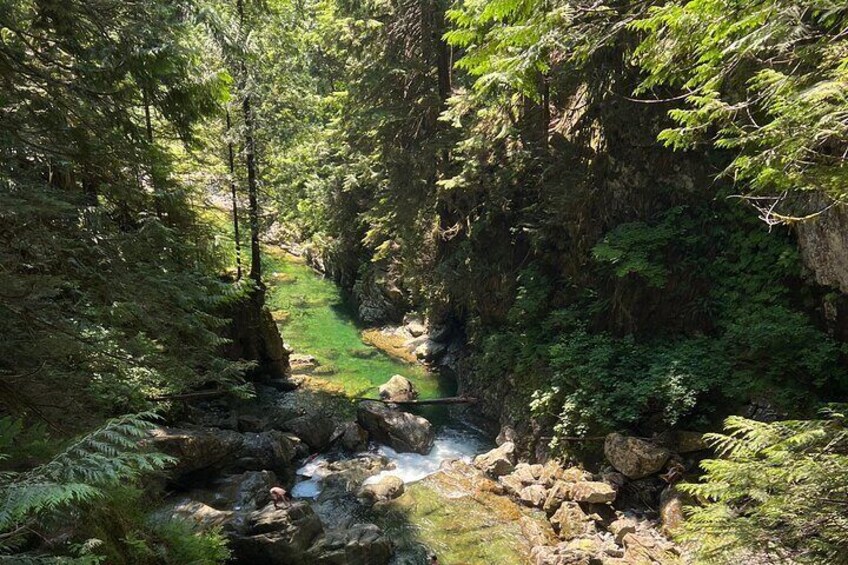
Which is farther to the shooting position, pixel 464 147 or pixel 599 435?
pixel 464 147

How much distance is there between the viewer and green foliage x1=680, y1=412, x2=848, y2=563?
4227mm

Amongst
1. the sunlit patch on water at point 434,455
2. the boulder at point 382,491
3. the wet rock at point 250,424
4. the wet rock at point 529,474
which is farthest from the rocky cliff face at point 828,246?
the wet rock at point 250,424

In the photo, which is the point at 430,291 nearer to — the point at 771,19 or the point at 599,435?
the point at 599,435

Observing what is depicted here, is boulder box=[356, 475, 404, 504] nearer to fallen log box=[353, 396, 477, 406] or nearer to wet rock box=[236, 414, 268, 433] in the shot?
fallen log box=[353, 396, 477, 406]

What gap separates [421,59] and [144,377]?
41.9 feet

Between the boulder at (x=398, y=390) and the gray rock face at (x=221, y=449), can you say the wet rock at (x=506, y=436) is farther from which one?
the gray rock face at (x=221, y=449)

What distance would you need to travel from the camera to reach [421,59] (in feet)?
53.4

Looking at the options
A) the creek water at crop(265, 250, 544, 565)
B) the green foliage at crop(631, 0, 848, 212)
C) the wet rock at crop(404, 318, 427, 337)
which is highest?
the green foliage at crop(631, 0, 848, 212)

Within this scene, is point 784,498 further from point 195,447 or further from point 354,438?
point 354,438

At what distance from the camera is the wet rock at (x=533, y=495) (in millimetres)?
10461

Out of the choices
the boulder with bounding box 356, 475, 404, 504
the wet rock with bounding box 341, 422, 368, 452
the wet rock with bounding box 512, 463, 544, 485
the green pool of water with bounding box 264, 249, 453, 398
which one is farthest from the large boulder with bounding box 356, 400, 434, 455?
the wet rock with bounding box 512, 463, 544, 485

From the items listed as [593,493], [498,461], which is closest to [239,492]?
[498,461]

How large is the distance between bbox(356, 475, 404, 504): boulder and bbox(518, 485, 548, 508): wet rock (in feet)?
8.89

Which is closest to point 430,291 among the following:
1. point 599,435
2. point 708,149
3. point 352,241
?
point 352,241
